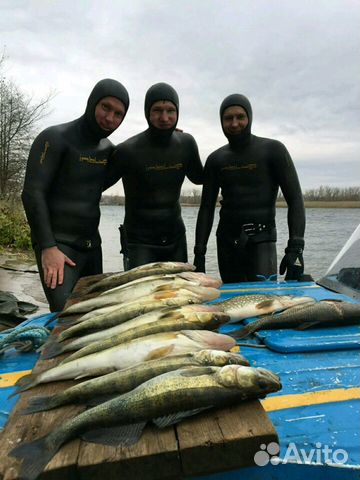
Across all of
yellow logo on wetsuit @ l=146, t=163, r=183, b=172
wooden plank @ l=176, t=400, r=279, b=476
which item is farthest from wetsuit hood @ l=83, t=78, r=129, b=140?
wooden plank @ l=176, t=400, r=279, b=476

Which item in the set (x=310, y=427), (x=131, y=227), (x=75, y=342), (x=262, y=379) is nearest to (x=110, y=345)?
(x=75, y=342)

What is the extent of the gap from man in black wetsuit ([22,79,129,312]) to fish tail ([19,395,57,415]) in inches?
97.4

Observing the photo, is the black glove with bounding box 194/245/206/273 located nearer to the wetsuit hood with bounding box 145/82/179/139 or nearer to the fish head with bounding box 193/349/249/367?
the wetsuit hood with bounding box 145/82/179/139

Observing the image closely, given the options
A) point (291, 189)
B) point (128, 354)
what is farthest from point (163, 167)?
point (128, 354)

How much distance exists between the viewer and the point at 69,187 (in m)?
4.66

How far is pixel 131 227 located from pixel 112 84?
1845 millimetres

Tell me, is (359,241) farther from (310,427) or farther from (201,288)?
(310,427)

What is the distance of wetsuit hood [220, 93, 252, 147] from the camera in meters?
5.17

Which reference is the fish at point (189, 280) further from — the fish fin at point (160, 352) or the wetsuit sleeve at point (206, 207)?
the wetsuit sleeve at point (206, 207)

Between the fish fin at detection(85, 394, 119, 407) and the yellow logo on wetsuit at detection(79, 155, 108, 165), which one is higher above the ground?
the yellow logo on wetsuit at detection(79, 155, 108, 165)

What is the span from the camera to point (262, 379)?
65.7 inches

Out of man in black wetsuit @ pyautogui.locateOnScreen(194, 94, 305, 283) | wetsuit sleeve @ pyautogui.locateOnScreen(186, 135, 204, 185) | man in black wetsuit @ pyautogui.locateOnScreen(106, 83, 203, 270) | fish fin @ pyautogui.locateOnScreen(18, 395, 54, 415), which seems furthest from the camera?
wetsuit sleeve @ pyautogui.locateOnScreen(186, 135, 204, 185)

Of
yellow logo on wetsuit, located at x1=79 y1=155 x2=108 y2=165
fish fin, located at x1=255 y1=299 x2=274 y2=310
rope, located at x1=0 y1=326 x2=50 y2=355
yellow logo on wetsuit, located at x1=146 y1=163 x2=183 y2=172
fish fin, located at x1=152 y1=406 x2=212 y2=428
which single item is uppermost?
yellow logo on wetsuit, located at x1=79 y1=155 x2=108 y2=165

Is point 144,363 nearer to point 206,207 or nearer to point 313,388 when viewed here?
point 313,388
